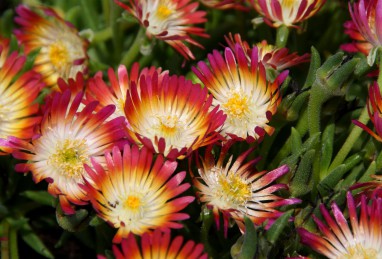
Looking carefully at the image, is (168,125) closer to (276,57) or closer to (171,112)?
(171,112)

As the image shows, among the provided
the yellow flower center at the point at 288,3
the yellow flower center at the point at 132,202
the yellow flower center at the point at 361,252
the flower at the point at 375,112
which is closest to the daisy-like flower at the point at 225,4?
the yellow flower center at the point at 288,3

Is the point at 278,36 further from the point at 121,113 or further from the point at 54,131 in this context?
the point at 54,131

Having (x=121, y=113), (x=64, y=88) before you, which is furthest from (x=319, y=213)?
(x=64, y=88)

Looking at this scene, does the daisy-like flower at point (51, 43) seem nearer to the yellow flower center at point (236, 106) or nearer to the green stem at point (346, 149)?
the yellow flower center at point (236, 106)

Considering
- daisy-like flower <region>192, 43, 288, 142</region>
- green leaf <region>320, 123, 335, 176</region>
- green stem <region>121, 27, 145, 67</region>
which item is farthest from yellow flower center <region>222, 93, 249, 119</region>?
green stem <region>121, 27, 145, 67</region>

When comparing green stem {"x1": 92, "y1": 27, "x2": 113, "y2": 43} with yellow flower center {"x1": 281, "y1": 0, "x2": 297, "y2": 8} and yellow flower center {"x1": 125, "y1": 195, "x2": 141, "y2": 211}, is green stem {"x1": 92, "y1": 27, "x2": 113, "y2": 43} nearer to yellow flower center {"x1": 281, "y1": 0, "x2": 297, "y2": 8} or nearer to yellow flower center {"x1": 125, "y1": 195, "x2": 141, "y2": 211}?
yellow flower center {"x1": 281, "y1": 0, "x2": 297, "y2": 8}

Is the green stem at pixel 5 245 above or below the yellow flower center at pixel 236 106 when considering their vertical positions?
below

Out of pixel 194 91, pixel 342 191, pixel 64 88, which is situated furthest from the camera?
pixel 64 88
